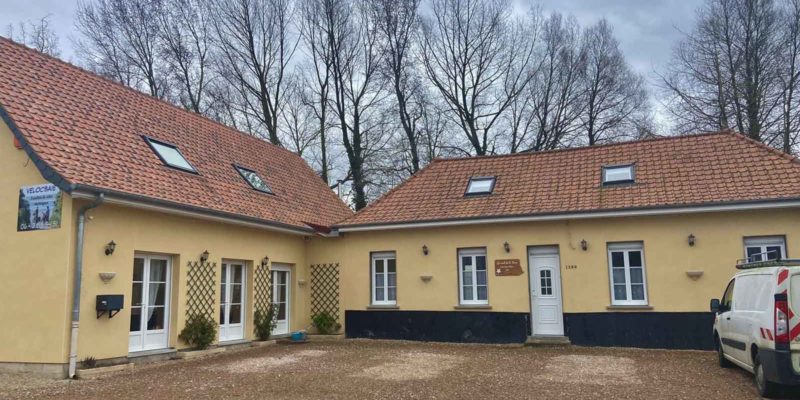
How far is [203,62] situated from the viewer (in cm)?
2594

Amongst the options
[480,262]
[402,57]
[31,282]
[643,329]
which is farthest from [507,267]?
[402,57]

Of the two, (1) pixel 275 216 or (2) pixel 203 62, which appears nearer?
(1) pixel 275 216

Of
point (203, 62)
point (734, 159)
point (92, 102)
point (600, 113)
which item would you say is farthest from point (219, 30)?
point (734, 159)

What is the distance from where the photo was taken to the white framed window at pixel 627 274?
12.2 metres

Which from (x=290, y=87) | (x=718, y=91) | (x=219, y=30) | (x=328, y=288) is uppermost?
(x=219, y=30)

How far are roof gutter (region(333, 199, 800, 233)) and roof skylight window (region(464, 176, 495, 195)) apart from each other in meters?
1.44

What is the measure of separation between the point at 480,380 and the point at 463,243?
218 inches

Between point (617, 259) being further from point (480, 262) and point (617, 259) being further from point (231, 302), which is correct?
point (231, 302)

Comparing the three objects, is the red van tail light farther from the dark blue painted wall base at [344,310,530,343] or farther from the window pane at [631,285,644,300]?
the dark blue painted wall base at [344,310,530,343]

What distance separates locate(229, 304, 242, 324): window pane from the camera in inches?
502

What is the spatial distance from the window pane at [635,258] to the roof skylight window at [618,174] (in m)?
1.74

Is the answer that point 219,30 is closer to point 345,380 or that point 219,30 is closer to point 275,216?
point 275,216

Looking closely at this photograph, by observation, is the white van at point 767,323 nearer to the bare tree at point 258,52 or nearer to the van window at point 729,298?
the van window at point 729,298

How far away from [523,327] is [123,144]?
30.4 feet
